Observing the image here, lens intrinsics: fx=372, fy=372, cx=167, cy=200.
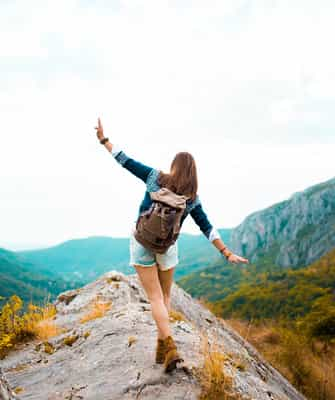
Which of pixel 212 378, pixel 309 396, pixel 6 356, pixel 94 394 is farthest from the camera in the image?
pixel 309 396

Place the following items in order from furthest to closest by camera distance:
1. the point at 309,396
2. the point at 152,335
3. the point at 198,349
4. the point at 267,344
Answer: the point at 267,344, the point at 309,396, the point at 152,335, the point at 198,349

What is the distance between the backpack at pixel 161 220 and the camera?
15.9 ft

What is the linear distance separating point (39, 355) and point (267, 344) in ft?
42.0

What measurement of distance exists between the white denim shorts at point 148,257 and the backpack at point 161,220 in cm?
14

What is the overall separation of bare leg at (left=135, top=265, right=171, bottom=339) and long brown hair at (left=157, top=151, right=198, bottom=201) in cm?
114

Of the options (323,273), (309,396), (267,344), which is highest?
(309,396)

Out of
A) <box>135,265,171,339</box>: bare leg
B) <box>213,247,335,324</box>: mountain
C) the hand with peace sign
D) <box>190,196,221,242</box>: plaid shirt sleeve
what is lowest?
<box>213,247,335,324</box>: mountain

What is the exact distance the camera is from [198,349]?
5570 millimetres

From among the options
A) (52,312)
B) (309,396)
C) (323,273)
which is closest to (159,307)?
(52,312)

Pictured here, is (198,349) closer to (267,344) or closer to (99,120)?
(99,120)

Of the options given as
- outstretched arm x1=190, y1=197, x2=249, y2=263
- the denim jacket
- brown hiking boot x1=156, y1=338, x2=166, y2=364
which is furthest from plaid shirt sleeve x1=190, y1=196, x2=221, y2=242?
brown hiking boot x1=156, y1=338, x2=166, y2=364

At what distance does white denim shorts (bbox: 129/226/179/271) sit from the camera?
5102mm

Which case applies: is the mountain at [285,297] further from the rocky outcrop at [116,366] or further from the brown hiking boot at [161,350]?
the brown hiking boot at [161,350]

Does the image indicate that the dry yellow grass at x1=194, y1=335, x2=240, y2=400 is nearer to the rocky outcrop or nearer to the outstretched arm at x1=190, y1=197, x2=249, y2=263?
the rocky outcrop
